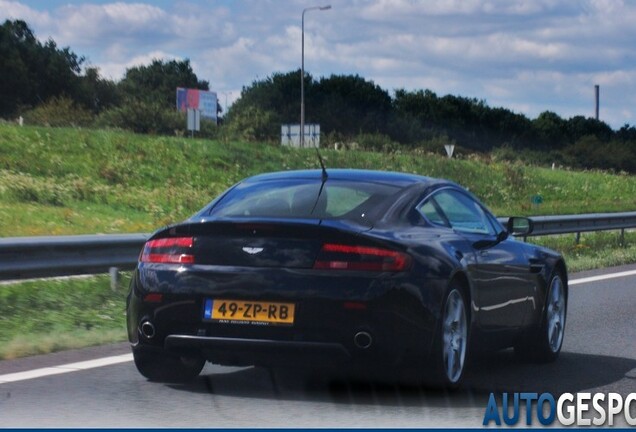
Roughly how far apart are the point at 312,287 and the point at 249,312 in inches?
14.9

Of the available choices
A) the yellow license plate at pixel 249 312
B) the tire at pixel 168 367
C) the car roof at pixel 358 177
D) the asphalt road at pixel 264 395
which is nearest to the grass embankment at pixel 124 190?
the asphalt road at pixel 264 395

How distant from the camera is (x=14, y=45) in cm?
8331

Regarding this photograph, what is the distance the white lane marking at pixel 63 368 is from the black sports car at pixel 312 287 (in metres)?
0.69

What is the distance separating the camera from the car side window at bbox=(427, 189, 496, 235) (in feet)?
28.7

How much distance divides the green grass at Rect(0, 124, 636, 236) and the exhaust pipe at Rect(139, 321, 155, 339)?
44.2ft

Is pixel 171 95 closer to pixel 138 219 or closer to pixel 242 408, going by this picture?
pixel 138 219

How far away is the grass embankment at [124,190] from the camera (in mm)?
11594

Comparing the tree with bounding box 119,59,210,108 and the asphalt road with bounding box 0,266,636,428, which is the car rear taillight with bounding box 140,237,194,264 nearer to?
the asphalt road with bounding box 0,266,636,428

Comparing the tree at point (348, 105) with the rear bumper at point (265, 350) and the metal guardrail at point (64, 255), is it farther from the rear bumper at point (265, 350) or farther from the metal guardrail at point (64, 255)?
the rear bumper at point (265, 350)

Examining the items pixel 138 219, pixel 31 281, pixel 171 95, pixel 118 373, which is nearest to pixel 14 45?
pixel 171 95

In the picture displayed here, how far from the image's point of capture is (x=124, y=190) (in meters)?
31.5

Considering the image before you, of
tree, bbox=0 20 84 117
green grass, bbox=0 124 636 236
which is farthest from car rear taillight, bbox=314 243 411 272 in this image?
tree, bbox=0 20 84 117

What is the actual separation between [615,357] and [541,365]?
645 mm

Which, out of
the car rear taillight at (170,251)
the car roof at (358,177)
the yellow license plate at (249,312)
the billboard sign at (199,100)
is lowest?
the yellow license plate at (249,312)
